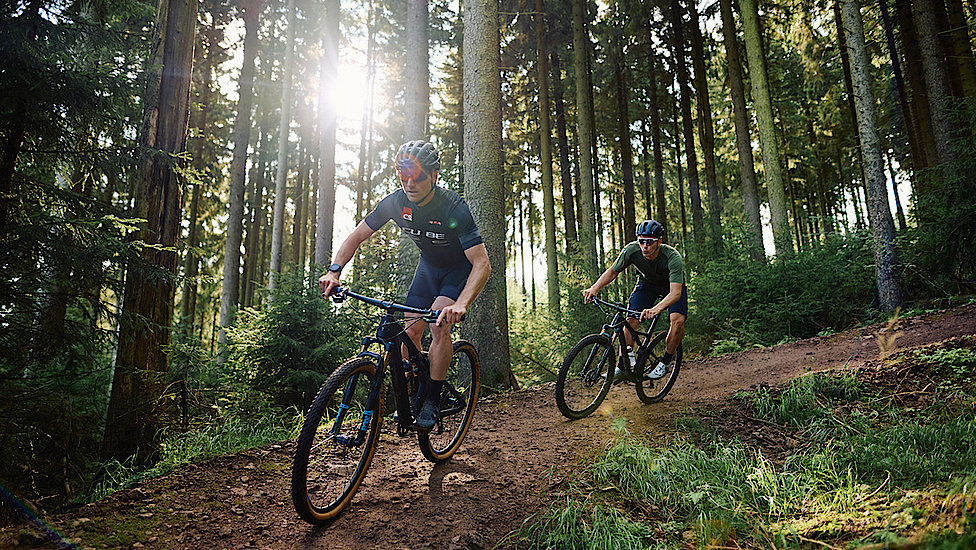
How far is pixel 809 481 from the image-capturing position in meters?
3.34

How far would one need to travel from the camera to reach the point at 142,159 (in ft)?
17.9

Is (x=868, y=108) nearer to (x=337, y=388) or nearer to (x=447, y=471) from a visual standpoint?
(x=447, y=471)

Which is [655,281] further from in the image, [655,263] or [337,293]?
[337,293]

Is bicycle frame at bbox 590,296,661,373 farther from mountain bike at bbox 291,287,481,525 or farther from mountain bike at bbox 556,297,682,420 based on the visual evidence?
mountain bike at bbox 291,287,481,525

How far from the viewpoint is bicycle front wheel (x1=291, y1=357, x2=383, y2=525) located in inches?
114

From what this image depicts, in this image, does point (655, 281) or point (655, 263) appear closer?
point (655, 263)

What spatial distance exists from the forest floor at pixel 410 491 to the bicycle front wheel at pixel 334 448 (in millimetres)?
157

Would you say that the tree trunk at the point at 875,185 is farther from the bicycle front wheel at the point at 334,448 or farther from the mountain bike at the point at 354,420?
the bicycle front wheel at the point at 334,448

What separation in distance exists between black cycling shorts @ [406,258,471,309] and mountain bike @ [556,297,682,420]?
1839 mm

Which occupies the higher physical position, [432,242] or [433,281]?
[432,242]

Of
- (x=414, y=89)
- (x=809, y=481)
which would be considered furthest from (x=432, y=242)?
(x=414, y=89)

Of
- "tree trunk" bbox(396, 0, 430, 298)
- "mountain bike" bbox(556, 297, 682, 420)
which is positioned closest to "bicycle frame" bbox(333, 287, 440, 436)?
"mountain bike" bbox(556, 297, 682, 420)

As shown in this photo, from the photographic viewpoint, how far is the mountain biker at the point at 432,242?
3.83 meters

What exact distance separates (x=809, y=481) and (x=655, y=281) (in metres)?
3.30
